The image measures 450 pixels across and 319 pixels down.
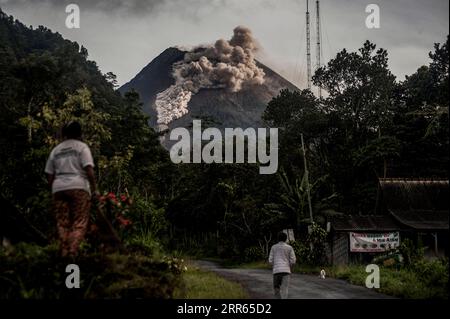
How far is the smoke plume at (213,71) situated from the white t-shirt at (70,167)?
11740 cm

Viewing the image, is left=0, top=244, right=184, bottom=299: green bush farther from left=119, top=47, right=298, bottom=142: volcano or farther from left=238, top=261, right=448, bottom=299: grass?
left=119, top=47, right=298, bottom=142: volcano

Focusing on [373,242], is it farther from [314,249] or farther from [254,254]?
[254,254]

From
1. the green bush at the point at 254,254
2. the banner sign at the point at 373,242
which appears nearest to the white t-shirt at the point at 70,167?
the banner sign at the point at 373,242

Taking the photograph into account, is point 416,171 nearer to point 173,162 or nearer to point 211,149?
point 211,149

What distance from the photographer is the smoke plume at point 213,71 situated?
13188cm

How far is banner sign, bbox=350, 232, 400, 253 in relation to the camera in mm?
25297

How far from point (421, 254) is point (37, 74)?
28.1 metres

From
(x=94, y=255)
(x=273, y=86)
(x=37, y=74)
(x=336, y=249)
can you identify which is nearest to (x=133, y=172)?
(x=37, y=74)

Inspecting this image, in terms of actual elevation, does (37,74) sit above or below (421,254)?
above

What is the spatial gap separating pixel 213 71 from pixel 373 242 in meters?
131

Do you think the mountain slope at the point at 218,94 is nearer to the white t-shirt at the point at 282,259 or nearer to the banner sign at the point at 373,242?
the banner sign at the point at 373,242

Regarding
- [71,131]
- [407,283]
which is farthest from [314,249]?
[71,131]

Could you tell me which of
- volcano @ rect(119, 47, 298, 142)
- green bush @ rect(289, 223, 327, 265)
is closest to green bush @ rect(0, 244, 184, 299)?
green bush @ rect(289, 223, 327, 265)

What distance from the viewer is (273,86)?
172 meters
